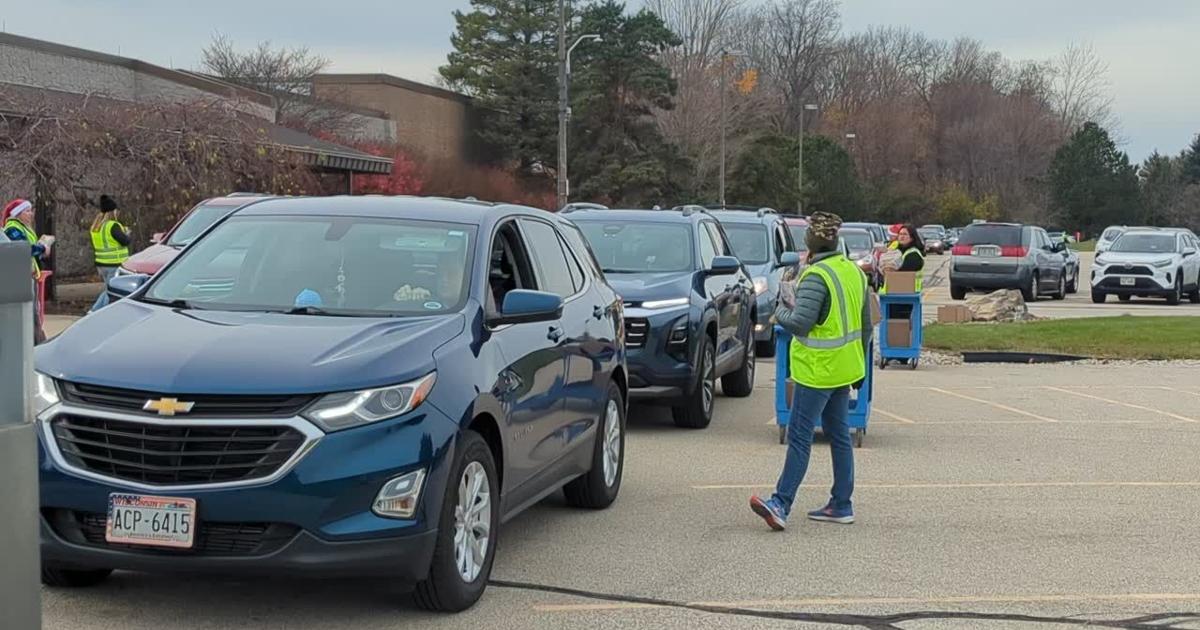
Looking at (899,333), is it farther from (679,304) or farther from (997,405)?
(679,304)

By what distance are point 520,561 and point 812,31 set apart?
110 meters

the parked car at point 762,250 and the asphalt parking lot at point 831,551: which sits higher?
the parked car at point 762,250

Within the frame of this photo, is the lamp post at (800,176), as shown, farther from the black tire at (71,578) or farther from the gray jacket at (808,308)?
the black tire at (71,578)

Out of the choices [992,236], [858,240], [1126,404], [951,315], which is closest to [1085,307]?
[992,236]

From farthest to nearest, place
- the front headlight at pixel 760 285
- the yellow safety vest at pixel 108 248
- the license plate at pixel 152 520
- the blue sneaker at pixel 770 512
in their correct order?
the yellow safety vest at pixel 108 248, the front headlight at pixel 760 285, the blue sneaker at pixel 770 512, the license plate at pixel 152 520

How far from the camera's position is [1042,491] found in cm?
907

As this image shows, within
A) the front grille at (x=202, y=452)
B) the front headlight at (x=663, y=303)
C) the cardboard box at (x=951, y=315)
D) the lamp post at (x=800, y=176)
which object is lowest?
the cardboard box at (x=951, y=315)

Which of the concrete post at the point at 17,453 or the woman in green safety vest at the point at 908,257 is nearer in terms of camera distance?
the concrete post at the point at 17,453

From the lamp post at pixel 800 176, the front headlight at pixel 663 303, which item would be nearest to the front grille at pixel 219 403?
the front headlight at pixel 663 303

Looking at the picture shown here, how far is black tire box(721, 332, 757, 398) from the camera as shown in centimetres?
1396

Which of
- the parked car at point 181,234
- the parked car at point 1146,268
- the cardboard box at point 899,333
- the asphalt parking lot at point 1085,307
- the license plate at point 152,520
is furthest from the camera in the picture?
the parked car at point 1146,268

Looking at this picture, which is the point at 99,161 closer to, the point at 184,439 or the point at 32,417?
the point at 184,439

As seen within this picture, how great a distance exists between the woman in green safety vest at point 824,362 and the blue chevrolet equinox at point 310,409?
1429 mm

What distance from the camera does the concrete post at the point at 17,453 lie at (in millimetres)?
3195
